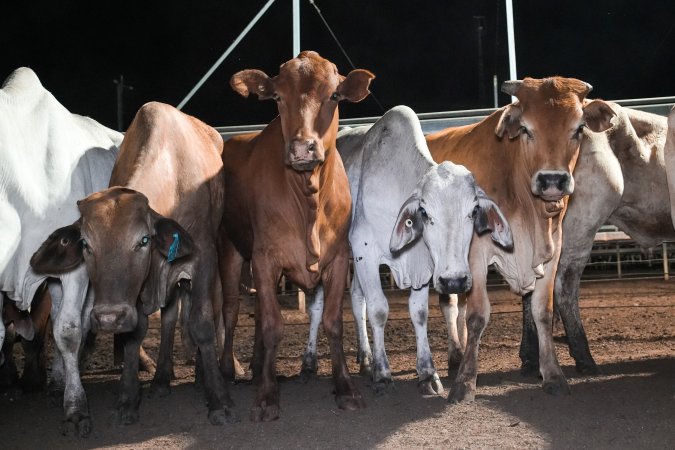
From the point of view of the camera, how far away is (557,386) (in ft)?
18.8

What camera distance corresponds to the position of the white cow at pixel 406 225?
5.47 meters

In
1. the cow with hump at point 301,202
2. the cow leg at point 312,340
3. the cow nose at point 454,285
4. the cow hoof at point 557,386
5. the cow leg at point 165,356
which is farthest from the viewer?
the cow leg at point 312,340

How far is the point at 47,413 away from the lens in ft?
19.3

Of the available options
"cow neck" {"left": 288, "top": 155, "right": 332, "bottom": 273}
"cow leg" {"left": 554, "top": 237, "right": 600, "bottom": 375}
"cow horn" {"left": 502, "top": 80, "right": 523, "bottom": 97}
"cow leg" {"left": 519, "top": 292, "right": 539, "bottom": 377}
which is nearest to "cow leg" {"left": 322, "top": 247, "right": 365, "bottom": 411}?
"cow neck" {"left": 288, "top": 155, "right": 332, "bottom": 273}

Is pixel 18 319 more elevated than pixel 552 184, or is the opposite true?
pixel 552 184

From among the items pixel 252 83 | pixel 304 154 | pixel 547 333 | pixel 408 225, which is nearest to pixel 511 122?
pixel 408 225

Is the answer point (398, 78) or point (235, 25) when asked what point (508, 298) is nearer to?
point (398, 78)

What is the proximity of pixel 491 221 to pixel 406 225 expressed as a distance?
0.59m

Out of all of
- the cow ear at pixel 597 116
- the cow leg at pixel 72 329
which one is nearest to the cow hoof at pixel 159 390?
the cow leg at pixel 72 329

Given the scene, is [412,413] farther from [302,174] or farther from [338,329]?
[302,174]

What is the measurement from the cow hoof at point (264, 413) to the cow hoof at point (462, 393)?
119cm

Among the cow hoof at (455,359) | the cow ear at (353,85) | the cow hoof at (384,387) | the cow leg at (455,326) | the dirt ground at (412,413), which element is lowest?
the dirt ground at (412,413)

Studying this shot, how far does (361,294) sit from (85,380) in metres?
2.56

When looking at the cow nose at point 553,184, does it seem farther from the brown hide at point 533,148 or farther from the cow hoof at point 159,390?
the cow hoof at point 159,390
